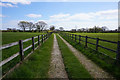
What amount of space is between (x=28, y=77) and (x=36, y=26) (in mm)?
107880

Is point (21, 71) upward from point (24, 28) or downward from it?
downward

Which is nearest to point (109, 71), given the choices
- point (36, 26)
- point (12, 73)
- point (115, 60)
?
point (115, 60)

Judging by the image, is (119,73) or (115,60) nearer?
(119,73)

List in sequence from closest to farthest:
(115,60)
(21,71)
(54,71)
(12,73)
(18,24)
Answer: (12,73) < (21,71) < (54,71) < (115,60) < (18,24)

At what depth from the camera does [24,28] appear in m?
103

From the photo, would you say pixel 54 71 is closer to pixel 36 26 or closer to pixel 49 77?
pixel 49 77

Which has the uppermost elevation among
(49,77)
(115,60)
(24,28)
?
(24,28)

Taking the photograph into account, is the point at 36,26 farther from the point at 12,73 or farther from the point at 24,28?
the point at 12,73

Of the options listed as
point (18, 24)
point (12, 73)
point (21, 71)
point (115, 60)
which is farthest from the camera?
point (18, 24)

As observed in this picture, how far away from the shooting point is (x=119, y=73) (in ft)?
13.1

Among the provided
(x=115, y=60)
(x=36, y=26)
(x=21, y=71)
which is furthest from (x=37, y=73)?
(x=36, y=26)

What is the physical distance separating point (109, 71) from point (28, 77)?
376 centimetres

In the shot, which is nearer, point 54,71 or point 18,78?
point 18,78

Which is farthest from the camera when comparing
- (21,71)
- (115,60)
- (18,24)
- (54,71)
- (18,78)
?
(18,24)
